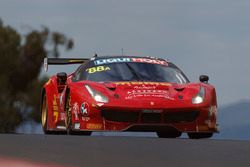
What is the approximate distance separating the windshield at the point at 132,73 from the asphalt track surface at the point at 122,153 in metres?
3.62

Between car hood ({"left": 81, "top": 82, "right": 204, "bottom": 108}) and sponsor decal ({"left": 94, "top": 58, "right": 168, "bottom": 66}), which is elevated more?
sponsor decal ({"left": 94, "top": 58, "right": 168, "bottom": 66})

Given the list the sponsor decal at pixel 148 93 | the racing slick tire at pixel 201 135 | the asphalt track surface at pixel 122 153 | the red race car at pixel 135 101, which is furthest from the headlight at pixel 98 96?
the asphalt track surface at pixel 122 153

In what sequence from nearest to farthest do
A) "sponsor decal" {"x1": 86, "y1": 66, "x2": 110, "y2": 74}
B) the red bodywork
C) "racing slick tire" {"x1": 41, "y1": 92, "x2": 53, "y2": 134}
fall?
the red bodywork → "sponsor decal" {"x1": 86, "y1": 66, "x2": 110, "y2": 74} → "racing slick tire" {"x1": 41, "y1": 92, "x2": 53, "y2": 134}

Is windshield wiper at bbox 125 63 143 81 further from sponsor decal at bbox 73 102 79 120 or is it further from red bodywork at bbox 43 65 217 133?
sponsor decal at bbox 73 102 79 120

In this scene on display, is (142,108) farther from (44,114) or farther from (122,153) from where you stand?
(122,153)

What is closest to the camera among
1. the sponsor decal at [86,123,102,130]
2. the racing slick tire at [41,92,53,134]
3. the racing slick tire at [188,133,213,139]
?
the sponsor decal at [86,123,102,130]

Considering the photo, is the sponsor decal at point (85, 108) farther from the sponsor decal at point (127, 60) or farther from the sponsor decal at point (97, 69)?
the sponsor decal at point (127, 60)

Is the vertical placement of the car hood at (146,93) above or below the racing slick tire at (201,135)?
above

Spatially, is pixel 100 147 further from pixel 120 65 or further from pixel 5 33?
pixel 5 33

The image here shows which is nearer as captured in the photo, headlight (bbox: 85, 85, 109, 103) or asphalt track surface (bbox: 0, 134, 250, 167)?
asphalt track surface (bbox: 0, 134, 250, 167)

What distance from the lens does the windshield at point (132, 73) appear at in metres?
12.7

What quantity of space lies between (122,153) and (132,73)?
19.0 ft

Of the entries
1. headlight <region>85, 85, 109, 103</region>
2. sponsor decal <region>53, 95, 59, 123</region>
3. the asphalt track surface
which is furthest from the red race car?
the asphalt track surface

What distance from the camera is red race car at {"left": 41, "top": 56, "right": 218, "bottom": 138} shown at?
11.5 meters
